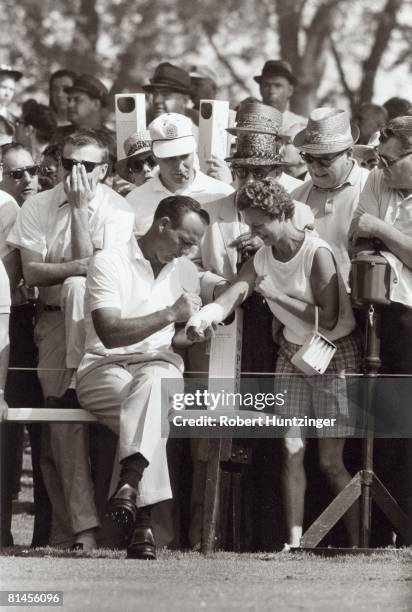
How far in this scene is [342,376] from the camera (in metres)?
6.38

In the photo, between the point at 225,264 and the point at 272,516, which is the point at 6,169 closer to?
the point at 225,264

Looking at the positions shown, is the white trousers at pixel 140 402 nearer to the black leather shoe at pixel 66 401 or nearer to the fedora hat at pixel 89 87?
the black leather shoe at pixel 66 401

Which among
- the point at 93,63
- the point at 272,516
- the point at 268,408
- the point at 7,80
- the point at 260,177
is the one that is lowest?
the point at 272,516

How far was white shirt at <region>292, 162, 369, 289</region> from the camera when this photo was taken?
675 centimetres

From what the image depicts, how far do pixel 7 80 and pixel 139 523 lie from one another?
4509 millimetres

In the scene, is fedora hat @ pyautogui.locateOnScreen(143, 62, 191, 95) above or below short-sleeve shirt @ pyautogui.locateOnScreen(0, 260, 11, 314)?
above

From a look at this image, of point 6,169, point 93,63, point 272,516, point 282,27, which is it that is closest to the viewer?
point 272,516

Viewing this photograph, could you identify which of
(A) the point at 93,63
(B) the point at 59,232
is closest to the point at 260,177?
(B) the point at 59,232

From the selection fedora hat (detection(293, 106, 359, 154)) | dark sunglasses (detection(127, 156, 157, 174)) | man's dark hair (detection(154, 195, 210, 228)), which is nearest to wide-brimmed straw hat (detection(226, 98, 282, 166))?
fedora hat (detection(293, 106, 359, 154))

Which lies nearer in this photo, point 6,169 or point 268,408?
point 268,408

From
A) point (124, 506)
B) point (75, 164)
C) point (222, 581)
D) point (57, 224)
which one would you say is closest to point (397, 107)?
point (75, 164)

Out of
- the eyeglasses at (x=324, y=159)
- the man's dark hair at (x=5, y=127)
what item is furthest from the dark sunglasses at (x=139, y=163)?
the eyeglasses at (x=324, y=159)

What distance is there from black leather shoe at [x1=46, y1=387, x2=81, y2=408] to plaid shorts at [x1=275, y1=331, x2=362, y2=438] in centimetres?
96
